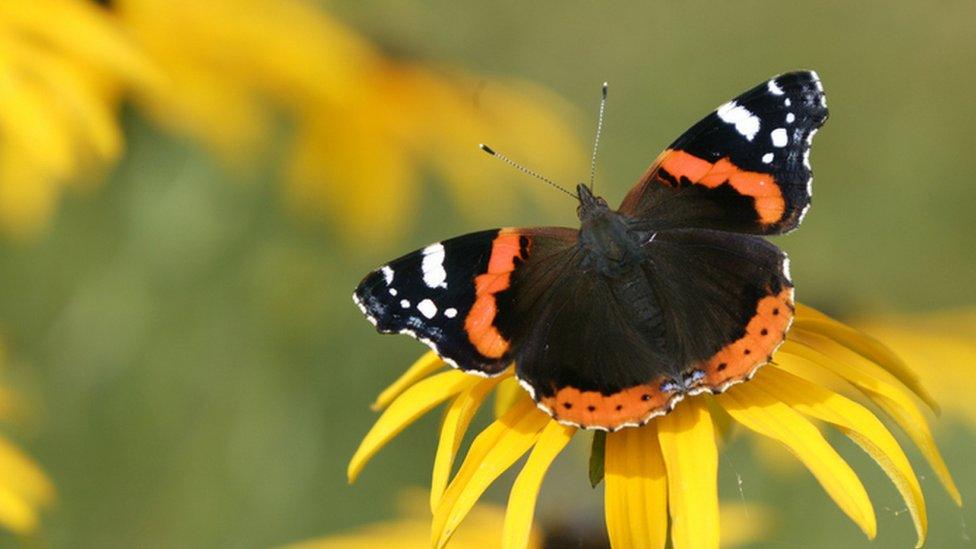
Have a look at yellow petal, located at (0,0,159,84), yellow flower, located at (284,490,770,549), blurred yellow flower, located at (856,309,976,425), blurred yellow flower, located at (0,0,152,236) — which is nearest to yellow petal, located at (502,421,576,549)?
yellow flower, located at (284,490,770,549)

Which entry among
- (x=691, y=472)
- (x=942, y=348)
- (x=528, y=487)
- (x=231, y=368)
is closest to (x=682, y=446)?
(x=691, y=472)

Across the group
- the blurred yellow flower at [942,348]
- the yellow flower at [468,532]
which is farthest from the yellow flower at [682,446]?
the blurred yellow flower at [942,348]

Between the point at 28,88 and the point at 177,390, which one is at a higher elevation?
the point at 28,88

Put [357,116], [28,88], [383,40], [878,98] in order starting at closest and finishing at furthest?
[28,88] < [357,116] < [383,40] < [878,98]

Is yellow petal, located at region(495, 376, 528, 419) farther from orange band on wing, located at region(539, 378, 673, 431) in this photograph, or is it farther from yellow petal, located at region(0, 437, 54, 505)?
yellow petal, located at region(0, 437, 54, 505)

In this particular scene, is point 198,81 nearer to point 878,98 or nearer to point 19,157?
point 19,157

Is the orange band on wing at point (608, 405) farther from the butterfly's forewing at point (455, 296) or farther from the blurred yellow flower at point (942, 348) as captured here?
the blurred yellow flower at point (942, 348)

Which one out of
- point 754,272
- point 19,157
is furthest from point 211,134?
point 754,272
